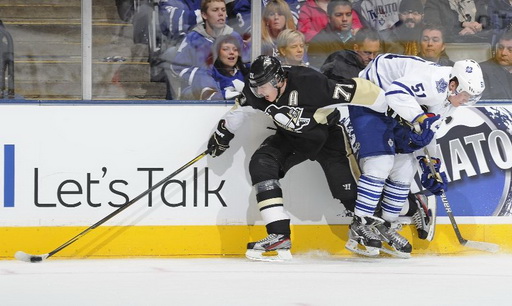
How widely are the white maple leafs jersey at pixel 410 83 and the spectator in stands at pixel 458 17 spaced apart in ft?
1.05

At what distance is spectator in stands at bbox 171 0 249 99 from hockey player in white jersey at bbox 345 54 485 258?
0.79 meters

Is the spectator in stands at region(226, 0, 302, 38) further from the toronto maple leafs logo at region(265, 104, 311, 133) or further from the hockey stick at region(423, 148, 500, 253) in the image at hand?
the hockey stick at region(423, 148, 500, 253)

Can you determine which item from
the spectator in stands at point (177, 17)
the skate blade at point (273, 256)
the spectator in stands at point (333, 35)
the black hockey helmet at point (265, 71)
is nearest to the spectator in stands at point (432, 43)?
the spectator in stands at point (333, 35)

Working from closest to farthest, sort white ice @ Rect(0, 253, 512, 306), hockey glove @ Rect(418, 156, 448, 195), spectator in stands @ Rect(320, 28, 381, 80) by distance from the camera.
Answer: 1. white ice @ Rect(0, 253, 512, 306)
2. hockey glove @ Rect(418, 156, 448, 195)
3. spectator in stands @ Rect(320, 28, 381, 80)

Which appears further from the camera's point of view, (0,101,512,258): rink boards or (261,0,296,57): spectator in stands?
(261,0,296,57): spectator in stands

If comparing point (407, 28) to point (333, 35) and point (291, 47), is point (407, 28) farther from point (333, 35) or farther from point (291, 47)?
point (291, 47)

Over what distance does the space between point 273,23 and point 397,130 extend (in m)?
0.91

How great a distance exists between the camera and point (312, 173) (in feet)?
19.9

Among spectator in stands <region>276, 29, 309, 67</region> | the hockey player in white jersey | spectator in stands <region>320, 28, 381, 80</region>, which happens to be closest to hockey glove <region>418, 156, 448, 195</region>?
the hockey player in white jersey

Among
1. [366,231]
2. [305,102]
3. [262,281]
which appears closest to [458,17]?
[305,102]

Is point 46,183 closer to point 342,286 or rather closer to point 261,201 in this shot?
point 261,201

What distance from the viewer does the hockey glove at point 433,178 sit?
5.83 metres

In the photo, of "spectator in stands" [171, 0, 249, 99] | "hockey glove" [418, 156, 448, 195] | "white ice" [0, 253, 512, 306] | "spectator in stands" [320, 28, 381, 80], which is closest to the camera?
"white ice" [0, 253, 512, 306]

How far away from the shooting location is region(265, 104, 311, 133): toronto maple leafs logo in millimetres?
5680
